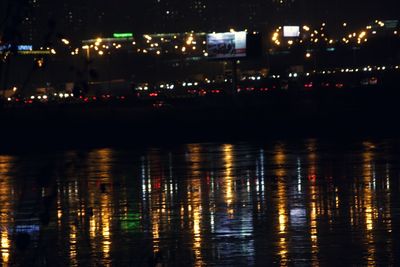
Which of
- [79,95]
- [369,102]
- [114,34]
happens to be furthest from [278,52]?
[79,95]

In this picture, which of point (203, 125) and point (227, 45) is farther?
point (227, 45)

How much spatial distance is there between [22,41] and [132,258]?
7.55 m

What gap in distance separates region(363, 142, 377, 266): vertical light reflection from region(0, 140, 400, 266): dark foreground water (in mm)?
22

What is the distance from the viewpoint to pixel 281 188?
829 inches

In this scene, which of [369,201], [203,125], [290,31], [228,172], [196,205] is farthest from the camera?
[290,31]

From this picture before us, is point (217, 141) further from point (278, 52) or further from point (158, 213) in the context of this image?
point (278, 52)

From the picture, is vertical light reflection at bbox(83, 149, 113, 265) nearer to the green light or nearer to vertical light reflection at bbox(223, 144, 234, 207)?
vertical light reflection at bbox(223, 144, 234, 207)

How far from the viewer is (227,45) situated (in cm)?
8600

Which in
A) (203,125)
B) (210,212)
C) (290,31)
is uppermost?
(290,31)

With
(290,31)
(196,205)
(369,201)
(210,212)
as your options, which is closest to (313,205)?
(369,201)

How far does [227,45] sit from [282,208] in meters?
69.0

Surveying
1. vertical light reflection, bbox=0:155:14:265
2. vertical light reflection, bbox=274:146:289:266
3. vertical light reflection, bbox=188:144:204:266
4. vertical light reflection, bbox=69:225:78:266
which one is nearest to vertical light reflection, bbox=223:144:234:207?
vertical light reflection, bbox=188:144:204:266

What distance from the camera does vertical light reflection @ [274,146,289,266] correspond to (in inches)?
511

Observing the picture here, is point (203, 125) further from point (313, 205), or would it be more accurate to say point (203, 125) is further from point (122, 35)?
point (122, 35)
